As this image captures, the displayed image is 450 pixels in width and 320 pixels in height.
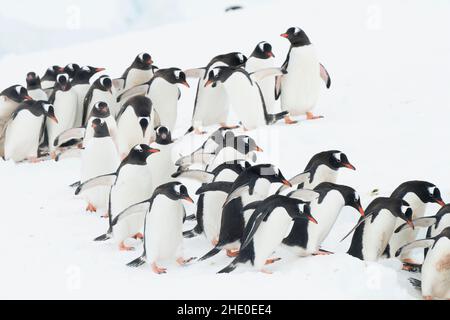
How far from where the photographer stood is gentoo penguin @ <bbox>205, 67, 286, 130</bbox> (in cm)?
582

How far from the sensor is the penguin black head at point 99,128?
500cm

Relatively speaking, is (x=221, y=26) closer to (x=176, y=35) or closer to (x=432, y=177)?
(x=176, y=35)

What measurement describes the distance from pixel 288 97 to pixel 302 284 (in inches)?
112

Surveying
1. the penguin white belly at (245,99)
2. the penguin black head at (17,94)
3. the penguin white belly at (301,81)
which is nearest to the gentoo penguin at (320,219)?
the penguin white belly at (245,99)

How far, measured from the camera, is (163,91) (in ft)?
20.2

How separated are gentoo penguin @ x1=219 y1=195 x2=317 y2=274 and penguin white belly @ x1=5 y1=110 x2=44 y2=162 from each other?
2.74 metres

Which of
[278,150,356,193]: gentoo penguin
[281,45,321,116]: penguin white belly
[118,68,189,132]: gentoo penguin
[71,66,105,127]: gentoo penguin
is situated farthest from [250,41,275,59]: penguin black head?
[278,150,356,193]: gentoo penguin

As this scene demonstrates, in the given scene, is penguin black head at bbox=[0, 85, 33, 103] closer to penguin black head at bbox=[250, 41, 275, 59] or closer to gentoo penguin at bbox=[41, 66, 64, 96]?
gentoo penguin at bbox=[41, 66, 64, 96]

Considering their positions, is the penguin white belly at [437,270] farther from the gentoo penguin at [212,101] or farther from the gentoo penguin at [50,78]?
the gentoo penguin at [50,78]

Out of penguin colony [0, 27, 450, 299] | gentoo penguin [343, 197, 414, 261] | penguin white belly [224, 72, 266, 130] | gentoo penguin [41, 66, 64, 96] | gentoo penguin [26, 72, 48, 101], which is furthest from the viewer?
gentoo penguin [41, 66, 64, 96]

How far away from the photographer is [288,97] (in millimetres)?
6258

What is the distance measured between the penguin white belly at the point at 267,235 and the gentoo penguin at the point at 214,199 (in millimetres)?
414
